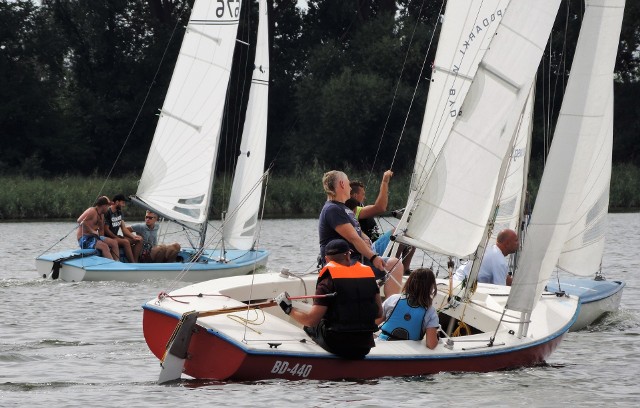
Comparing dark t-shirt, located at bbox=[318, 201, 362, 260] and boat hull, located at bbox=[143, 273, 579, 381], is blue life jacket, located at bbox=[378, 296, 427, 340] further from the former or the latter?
dark t-shirt, located at bbox=[318, 201, 362, 260]

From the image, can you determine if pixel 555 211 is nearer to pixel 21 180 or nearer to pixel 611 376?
pixel 611 376

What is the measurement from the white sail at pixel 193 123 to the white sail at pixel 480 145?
32.0 ft

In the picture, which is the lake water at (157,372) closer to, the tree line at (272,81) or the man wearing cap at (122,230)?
the man wearing cap at (122,230)

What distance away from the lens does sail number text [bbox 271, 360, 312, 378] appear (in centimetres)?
990

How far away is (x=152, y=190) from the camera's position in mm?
21719

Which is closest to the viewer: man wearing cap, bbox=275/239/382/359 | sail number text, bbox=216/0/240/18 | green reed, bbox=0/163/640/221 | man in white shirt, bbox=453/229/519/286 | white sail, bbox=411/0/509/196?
man wearing cap, bbox=275/239/382/359

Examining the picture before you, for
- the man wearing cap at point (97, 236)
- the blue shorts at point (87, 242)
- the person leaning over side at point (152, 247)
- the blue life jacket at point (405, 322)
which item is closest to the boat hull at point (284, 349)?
the blue life jacket at point (405, 322)

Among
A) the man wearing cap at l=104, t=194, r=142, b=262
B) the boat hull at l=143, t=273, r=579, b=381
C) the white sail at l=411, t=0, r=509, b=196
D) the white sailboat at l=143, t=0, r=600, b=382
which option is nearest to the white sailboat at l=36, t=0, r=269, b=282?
the man wearing cap at l=104, t=194, r=142, b=262

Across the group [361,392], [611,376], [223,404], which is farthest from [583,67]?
[223,404]

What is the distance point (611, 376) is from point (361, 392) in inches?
98.9

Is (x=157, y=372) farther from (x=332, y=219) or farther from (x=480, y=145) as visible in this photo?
(x=480, y=145)

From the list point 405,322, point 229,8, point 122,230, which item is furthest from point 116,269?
point 405,322

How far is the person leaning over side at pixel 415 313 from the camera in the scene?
10.4 metres

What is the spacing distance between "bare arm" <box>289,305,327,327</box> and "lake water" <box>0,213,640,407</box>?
427mm
